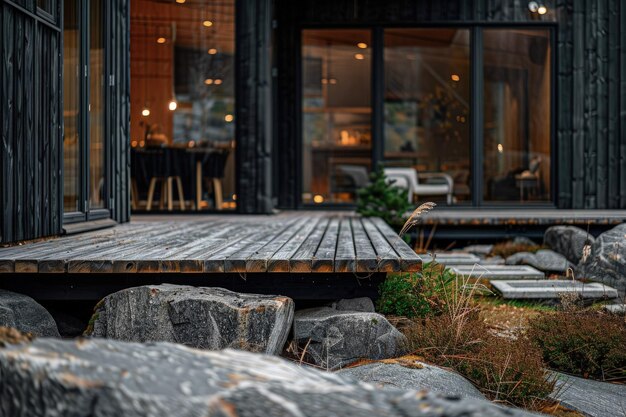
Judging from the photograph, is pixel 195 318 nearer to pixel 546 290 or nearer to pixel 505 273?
pixel 546 290

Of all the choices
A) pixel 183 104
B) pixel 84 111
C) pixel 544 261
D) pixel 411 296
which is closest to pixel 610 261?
pixel 544 261

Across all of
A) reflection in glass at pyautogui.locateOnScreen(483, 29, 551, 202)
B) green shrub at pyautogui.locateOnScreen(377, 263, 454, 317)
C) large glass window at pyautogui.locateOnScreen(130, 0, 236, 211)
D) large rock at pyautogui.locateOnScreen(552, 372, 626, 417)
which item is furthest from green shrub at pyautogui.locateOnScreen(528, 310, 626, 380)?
reflection in glass at pyautogui.locateOnScreen(483, 29, 551, 202)

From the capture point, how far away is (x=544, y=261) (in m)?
6.68

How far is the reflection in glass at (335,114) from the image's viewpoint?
396 inches

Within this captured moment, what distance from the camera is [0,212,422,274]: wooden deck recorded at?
3.36 meters

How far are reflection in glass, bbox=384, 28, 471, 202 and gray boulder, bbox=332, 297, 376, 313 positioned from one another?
6.39 m

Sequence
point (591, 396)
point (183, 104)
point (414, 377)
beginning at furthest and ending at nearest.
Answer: point (183, 104)
point (591, 396)
point (414, 377)

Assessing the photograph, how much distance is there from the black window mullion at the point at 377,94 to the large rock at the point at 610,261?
4374mm

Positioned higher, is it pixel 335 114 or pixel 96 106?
pixel 335 114

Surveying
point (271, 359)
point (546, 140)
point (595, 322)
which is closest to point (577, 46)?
point (546, 140)

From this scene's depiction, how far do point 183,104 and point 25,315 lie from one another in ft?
17.7

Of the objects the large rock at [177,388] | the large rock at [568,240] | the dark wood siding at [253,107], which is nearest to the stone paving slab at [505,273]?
the large rock at [568,240]

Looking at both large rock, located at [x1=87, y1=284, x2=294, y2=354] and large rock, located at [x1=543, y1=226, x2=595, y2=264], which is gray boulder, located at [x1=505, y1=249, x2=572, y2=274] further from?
large rock, located at [x1=87, y1=284, x2=294, y2=354]

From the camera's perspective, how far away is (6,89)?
4.07 meters
